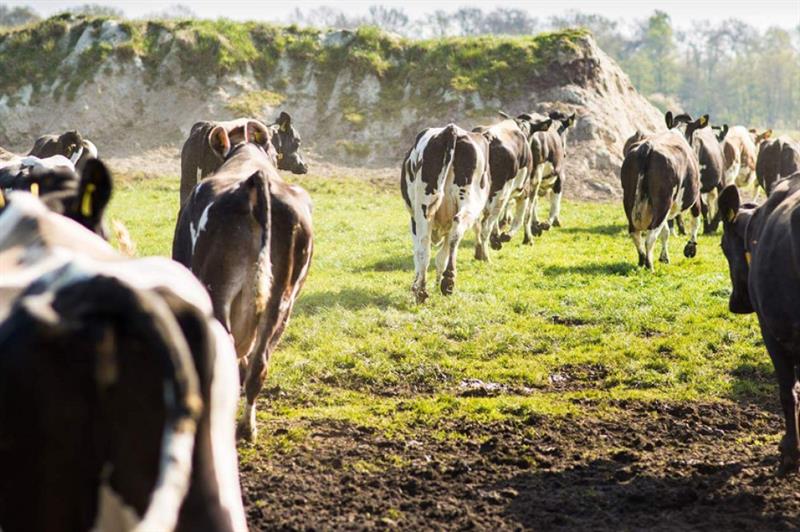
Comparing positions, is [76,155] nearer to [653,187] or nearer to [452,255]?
[452,255]

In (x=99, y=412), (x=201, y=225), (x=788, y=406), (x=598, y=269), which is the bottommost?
(x=598, y=269)

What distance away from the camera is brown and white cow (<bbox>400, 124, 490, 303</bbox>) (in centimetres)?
1251

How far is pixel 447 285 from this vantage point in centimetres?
1279

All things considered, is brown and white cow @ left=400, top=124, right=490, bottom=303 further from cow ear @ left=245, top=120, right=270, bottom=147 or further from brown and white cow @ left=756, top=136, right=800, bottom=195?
brown and white cow @ left=756, top=136, right=800, bottom=195

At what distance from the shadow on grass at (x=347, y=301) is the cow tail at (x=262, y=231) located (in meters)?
4.91

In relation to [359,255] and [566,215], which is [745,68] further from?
[359,255]

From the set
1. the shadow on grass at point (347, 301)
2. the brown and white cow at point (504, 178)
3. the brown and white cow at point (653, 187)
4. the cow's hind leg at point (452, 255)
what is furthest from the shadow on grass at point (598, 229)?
the shadow on grass at point (347, 301)

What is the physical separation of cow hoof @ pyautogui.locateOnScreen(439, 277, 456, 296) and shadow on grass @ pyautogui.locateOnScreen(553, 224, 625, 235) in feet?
25.3

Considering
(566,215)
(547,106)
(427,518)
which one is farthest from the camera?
(547,106)

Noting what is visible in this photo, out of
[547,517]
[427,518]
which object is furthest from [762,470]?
[427,518]

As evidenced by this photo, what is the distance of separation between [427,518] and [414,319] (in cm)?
561

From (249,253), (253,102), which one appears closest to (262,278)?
(249,253)

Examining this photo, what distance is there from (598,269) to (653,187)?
1.43m

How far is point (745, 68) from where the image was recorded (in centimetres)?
12250
